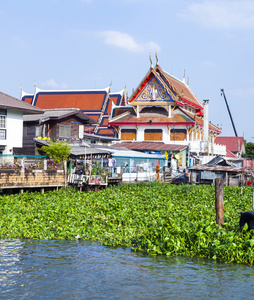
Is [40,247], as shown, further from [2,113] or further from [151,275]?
[2,113]

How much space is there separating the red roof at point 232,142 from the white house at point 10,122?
4628 centimetres

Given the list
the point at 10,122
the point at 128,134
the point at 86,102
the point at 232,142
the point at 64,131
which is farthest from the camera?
the point at 232,142

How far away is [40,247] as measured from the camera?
15391mm

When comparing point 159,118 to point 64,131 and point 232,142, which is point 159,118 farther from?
point 232,142

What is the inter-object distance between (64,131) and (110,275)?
2739 centimetres

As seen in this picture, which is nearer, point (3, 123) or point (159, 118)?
point (3, 123)

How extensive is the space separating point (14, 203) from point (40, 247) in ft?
27.5

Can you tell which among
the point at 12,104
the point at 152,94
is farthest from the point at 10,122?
the point at 152,94

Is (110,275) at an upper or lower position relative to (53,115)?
lower

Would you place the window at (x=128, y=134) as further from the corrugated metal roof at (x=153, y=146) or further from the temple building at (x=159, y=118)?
the corrugated metal roof at (x=153, y=146)

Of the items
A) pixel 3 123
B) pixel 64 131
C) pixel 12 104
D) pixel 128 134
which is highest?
pixel 128 134

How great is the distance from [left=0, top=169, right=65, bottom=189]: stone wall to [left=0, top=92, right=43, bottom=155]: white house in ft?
13.9

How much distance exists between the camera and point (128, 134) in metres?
55.0

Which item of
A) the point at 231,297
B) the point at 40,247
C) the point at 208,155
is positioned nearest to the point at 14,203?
the point at 40,247
